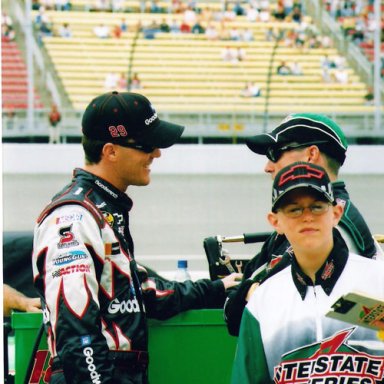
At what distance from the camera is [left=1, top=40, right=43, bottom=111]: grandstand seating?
27188 mm

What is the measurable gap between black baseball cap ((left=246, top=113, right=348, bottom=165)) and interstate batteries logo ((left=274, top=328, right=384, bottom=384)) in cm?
71

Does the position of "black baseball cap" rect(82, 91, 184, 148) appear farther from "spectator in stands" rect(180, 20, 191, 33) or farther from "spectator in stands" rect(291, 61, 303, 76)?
"spectator in stands" rect(180, 20, 191, 33)

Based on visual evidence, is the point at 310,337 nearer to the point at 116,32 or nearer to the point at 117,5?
the point at 116,32

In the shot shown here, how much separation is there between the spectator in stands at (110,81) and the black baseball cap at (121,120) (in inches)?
1015

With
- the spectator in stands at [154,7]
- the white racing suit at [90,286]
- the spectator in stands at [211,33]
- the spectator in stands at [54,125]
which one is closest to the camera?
the white racing suit at [90,286]

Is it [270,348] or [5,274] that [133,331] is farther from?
[5,274]

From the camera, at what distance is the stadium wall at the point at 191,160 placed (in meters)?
21.3

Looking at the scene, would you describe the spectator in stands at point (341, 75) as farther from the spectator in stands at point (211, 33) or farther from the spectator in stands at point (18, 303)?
the spectator in stands at point (18, 303)

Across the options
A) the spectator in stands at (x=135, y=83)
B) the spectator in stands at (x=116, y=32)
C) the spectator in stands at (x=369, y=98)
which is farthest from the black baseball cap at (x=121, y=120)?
the spectator in stands at (x=116, y=32)

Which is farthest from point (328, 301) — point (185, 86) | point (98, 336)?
point (185, 86)

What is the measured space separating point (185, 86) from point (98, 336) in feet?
89.3

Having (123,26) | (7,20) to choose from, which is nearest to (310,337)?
(7,20)

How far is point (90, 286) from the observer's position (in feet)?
8.57

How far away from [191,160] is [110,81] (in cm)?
803
